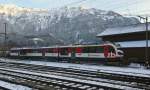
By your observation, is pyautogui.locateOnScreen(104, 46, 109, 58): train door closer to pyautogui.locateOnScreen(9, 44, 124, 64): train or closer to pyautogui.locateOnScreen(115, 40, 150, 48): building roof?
pyautogui.locateOnScreen(9, 44, 124, 64): train

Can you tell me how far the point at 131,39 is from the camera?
53.4 meters

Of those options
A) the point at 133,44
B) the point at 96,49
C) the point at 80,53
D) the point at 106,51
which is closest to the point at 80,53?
the point at 80,53

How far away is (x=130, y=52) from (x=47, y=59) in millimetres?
16615

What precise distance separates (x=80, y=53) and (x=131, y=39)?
10.4 metres

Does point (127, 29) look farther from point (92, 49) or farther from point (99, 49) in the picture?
point (99, 49)

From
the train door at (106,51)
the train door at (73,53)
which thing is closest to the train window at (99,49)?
the train door at (106,51)

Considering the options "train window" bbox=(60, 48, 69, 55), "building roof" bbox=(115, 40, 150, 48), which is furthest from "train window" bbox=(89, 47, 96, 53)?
"train window" bbox=(60, 48, 69, 55)

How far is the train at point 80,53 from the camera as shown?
43125mm

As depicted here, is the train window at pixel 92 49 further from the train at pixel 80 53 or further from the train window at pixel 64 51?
the train window at pixel 64 51

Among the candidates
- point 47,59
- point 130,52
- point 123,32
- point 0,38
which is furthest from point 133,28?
point 0,38

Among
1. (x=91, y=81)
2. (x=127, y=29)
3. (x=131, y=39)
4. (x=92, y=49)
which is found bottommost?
(x=91, y=81)

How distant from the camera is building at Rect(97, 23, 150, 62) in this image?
4879 centimetres

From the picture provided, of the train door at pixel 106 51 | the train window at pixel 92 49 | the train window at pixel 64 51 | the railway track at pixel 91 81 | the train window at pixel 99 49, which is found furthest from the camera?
the train window at pixel 64 51

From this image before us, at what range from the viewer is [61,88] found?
683 inches
